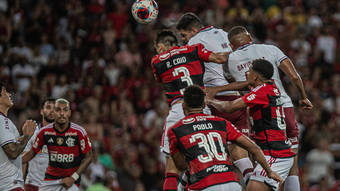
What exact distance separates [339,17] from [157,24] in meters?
7.01

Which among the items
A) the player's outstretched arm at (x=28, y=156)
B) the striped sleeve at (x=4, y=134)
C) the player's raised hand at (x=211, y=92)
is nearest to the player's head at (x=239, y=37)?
the player's raised hand at (x=211, y=92)

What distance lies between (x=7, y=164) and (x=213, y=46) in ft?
12.1

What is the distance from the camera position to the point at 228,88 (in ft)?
29.5

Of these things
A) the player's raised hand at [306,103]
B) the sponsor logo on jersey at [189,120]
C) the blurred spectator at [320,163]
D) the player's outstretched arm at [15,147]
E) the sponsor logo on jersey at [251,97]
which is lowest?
the blurred spectator at [320,163]

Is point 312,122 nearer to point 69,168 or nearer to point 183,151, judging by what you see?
point 69,168

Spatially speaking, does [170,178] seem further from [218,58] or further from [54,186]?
[54,186]

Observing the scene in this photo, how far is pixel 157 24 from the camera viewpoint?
2005 centimetres

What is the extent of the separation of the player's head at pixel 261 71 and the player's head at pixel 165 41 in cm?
171

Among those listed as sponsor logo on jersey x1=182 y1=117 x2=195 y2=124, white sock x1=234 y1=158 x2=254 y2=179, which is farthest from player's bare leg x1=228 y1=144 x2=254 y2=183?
sponsor logo on jersey x1=182 y1=117 x2=195 y2=124

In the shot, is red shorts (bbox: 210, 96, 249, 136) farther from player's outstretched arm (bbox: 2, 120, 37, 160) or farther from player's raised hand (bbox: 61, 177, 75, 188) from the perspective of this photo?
player's outstretched arm (bbox: 2, 120, 37, 160)

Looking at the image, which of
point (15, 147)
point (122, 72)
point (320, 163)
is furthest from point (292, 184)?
point (122, 72)

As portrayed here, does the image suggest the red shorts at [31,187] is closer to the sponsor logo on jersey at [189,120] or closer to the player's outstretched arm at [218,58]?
the player's outstretched arm at [218,58]

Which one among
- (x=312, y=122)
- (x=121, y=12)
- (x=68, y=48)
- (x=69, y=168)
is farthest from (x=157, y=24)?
(x=69, y=168)

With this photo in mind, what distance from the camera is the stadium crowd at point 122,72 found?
15555 mm
